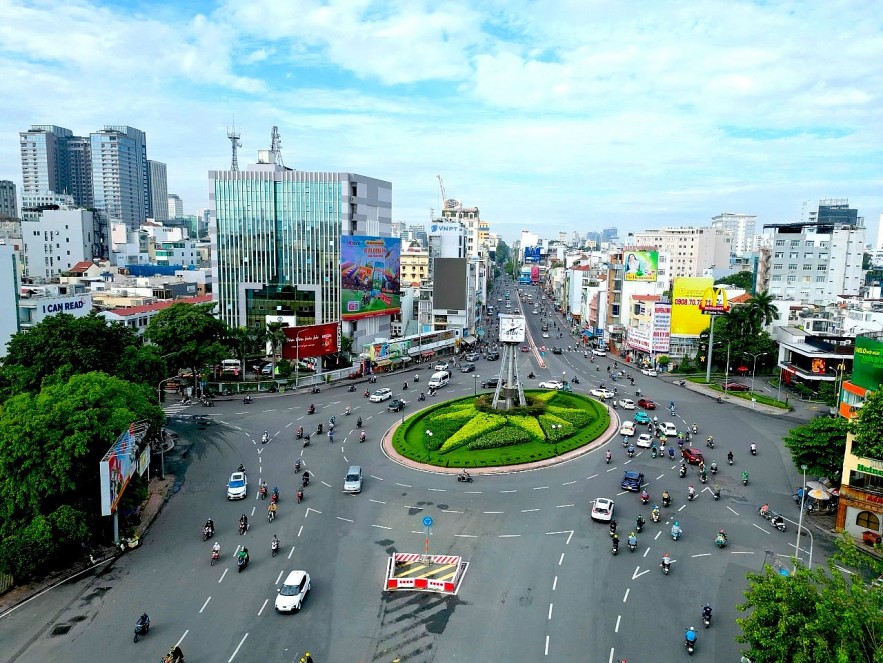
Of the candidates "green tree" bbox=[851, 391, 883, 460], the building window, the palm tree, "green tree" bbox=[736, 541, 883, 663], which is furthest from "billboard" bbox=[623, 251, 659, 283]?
"green tree" bbox=[736, 541, 883, 663]

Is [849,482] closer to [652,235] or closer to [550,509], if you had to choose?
[550,509]

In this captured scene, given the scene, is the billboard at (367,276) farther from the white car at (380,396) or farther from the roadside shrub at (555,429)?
the roadside shrub at (555,429)

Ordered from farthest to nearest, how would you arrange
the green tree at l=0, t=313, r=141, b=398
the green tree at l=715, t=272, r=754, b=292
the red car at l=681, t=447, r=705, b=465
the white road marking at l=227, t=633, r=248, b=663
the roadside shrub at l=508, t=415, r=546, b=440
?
the green tree at l=715, t=272, r=754, b=292, the roadside shrub at l=508, t=415, r=546, b=440, the red car at l=681, t=447, r=705, b=465, the green tree at l=0, t=313, r=141, b=398, the white road marking at l=227, t=633, r=248, b=663

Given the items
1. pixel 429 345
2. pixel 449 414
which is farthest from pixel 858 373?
pixel 429 345

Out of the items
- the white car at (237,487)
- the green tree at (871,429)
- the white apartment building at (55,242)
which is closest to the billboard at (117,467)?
the white car at (237,487)

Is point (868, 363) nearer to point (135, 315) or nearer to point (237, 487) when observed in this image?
point (237, 487)

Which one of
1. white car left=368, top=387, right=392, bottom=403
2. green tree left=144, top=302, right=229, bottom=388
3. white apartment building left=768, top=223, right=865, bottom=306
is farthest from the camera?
white apartment building left=768, top=223, right=865, bottom=306

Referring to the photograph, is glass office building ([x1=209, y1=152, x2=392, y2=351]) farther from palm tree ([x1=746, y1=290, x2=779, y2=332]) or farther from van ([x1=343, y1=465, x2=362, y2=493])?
palm tree ([x1=746, y1=290, x2=779, y2=332])
